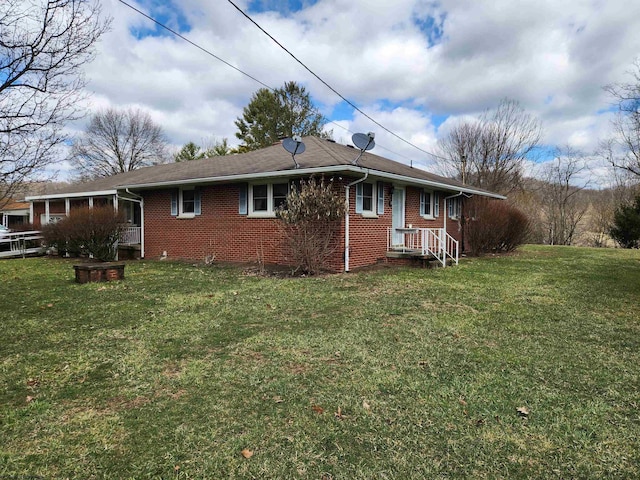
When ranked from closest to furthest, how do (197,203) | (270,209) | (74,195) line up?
(270,209)
(197,203)
(74,195)

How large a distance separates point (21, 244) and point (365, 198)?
618 inches

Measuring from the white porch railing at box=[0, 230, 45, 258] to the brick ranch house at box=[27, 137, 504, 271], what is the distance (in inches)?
152

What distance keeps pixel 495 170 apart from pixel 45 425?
33846 millimetres

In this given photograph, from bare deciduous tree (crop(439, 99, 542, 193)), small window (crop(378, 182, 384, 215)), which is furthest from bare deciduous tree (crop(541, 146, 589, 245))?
small window (crop(378, 182, 384, 215))

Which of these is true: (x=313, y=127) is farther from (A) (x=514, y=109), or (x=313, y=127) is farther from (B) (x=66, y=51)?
(B) (x=66, y=51)

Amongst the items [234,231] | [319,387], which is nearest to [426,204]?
[234,231]

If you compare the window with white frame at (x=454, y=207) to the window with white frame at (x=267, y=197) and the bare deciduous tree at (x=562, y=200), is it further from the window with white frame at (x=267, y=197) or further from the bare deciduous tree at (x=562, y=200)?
the bare deciduous tree at (x=562, y=200)

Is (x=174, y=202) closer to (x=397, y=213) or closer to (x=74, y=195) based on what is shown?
(x=74, y=195)

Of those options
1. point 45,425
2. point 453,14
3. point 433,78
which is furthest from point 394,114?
point 45,425

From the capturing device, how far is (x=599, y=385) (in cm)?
340

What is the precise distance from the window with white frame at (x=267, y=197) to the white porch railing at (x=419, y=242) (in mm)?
3416

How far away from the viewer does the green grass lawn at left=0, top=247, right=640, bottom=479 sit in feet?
7.68

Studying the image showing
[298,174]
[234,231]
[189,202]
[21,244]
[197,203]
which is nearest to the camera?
[298,174]

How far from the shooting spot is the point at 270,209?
11.2 m
